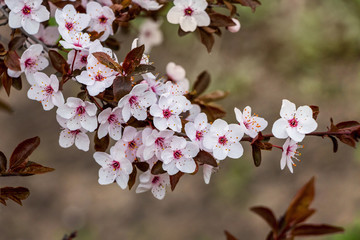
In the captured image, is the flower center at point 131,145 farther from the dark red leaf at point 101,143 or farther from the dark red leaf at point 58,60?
the dark red leaf at point 58,60

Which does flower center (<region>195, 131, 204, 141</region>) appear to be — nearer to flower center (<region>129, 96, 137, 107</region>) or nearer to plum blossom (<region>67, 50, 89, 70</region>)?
flower center (<region>129, 96, 137, 107</region>)

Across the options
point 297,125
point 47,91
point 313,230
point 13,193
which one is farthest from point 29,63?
point 313,230

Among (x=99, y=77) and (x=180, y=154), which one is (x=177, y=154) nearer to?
(x=180, y=154)

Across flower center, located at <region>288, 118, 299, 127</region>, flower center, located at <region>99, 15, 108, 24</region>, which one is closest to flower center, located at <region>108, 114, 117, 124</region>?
flower center, located at <region>99, 15, 108, 24</region>

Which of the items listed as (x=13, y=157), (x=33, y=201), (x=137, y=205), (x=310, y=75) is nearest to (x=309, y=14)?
(x=310, y=75)

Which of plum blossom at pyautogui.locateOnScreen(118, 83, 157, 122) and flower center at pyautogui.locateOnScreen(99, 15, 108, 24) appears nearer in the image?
plum blossom at pyautogui.locateOnScreen(118, 83, 157, 122)
